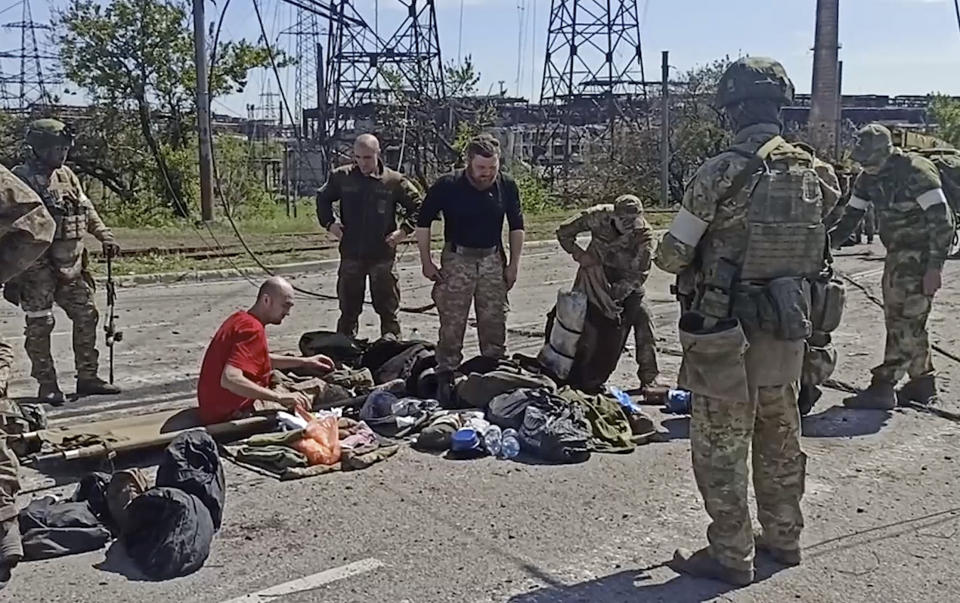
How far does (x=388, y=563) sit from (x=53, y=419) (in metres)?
3.52

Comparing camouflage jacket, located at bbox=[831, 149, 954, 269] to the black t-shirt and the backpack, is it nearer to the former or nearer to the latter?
the backpack

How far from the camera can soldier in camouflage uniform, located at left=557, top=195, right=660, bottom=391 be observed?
7652 millimetres

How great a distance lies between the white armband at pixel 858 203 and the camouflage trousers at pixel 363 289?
3562 mm

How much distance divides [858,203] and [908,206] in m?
0.34

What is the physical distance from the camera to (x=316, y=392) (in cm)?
720

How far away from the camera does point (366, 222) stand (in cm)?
874

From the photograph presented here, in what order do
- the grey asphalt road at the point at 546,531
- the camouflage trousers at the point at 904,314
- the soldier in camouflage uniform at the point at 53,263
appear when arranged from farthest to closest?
the camouflage trousers at the point at 904,314, the soldier in camouflage uniform at the point at 53,263, the grey asphalt road at the point at 546,531

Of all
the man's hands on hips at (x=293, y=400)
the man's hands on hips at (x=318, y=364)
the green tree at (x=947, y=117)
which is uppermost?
the green tree at (x=947, y=117)

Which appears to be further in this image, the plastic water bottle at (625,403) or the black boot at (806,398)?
the black boot at (806,398)

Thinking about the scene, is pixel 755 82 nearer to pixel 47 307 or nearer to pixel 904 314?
pixel 904 314

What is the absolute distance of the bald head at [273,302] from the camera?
6508mm

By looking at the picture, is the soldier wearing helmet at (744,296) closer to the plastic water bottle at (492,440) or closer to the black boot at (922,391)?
the plastic water bottle at (492,440)

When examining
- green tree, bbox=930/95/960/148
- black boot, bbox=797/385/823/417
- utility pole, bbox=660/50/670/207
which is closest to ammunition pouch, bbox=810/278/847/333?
black boot, bbox=797/385/823/417

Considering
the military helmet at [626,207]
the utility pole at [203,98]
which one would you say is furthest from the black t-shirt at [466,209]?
the utility pole at [203,98]
